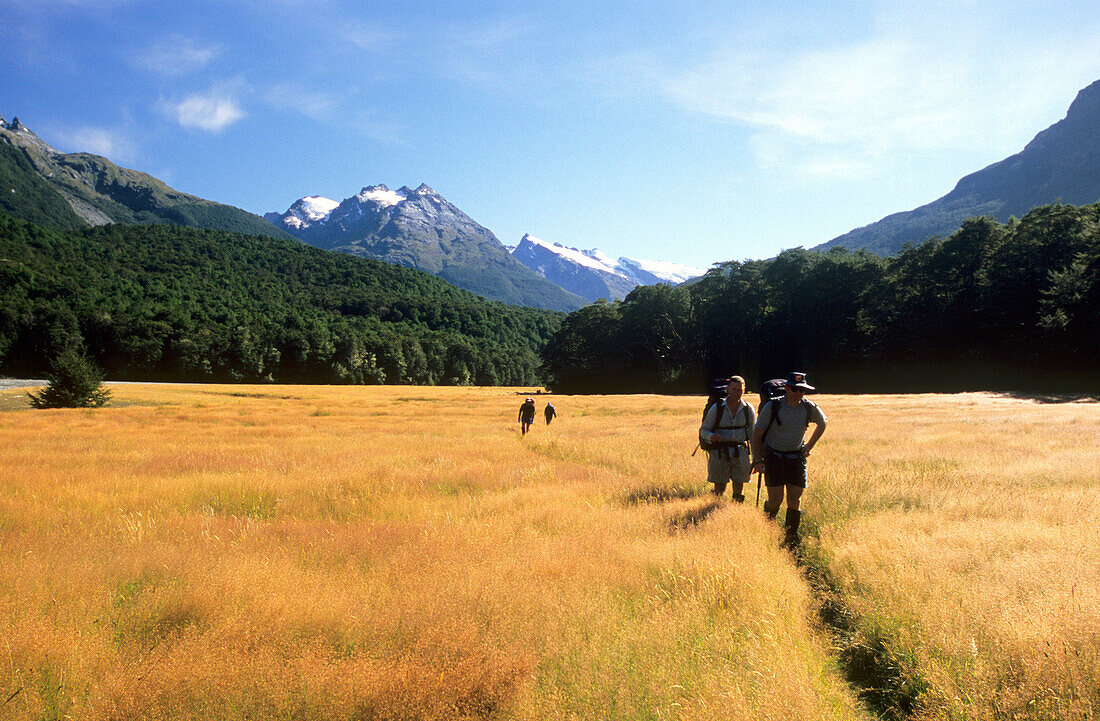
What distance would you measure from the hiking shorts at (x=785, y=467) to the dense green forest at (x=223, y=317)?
55.7 m

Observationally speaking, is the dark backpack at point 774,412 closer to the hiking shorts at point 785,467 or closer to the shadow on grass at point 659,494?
the hiking shorts at point 785,467

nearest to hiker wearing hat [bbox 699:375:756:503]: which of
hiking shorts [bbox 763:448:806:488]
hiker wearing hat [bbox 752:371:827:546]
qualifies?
hiker wearing hat [bbox 752:371:827:546]

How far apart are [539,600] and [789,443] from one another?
4519mm

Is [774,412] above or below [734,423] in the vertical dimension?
above

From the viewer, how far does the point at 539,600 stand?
14.2ft

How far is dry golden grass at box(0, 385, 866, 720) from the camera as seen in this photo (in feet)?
10.3

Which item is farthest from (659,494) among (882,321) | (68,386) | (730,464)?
(882,321)

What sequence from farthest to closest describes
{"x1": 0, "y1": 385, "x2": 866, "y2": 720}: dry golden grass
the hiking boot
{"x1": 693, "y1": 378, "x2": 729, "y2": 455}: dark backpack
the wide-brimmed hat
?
{"x1": 693, "y1": 378, "x2": 729, "y2": 455}: dark backpack, the wide-brimmed hat, the hiking boot, {"x1": 0, "y1": 385, "x2": 866, "y2": 720}: dry golden grass

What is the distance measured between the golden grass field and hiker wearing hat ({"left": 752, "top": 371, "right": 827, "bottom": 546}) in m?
0.52

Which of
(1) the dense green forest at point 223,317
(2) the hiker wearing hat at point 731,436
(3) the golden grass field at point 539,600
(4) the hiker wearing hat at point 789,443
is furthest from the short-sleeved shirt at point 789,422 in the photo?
(1) the dense green forest at point 223,317

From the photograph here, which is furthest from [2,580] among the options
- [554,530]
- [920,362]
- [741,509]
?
[920,362]

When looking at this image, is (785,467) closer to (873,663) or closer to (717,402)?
(717,402)

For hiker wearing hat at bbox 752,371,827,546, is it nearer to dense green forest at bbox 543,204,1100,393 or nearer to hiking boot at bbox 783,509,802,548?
hiking boot at bbox 783,509,802,548

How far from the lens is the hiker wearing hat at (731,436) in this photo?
7945mm
